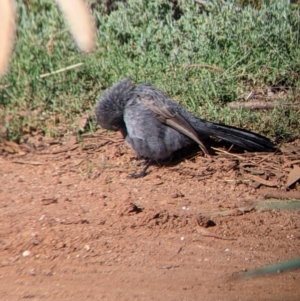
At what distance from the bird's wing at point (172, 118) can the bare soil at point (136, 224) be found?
11.3 inches

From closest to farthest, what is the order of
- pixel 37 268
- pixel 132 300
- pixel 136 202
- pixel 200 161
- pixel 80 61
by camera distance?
pixel 132 300
pixel 37 268
pixel 136 202
pixel 200 161
pixel 80 61

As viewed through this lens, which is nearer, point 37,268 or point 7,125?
point 37,268

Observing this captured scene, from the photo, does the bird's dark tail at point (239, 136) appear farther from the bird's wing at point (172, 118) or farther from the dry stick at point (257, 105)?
the dry stick at point (257, 105)

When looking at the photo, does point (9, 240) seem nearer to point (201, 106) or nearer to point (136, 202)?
point (136, 202)

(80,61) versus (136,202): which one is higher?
(80,61)

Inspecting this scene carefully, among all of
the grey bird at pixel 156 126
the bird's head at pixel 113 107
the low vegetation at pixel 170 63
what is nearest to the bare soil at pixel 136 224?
the grey bird at pixel 156 126

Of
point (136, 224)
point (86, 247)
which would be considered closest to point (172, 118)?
point (136, 224)

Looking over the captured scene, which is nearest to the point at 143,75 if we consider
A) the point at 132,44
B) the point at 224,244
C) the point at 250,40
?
the point at 132,44

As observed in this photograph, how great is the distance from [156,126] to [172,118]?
16 centimetres

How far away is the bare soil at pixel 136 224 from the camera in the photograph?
15.6 ft

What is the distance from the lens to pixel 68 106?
7.65m

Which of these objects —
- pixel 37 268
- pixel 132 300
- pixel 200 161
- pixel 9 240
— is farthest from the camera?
pixel 200 161

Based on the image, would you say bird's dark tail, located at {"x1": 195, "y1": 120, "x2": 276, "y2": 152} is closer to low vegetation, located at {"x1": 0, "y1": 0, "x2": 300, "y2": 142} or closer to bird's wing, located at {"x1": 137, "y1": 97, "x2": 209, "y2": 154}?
bird's wing, located at {"x1": 137, "y1": 97, "x2": 209, "y2": 154}

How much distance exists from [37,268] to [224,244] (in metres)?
1.28
